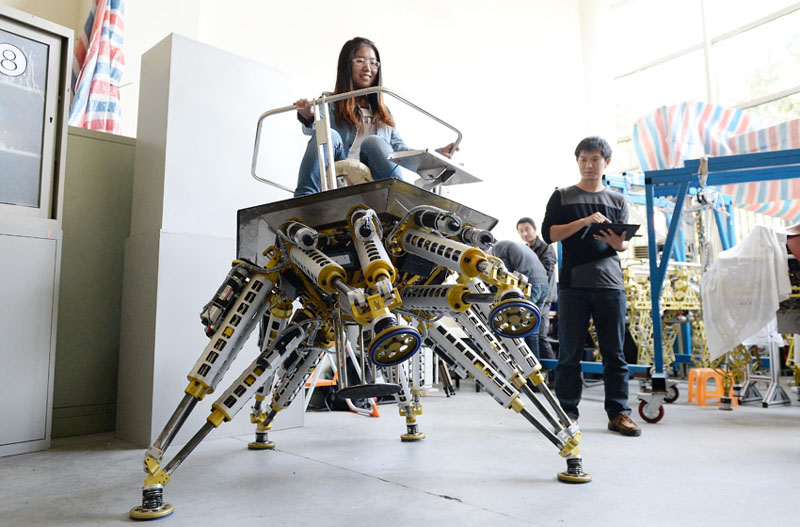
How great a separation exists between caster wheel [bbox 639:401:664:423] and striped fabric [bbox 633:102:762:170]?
2.07 meters

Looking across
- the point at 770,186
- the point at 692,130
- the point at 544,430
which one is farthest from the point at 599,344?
the point at 770,186

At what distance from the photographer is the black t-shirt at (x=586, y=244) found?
9.81 feet

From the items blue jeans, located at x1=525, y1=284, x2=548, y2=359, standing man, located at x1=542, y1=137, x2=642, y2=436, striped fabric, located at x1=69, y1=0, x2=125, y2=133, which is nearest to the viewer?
standing man, located at x1=542, y1=137, x2=642, y2=436

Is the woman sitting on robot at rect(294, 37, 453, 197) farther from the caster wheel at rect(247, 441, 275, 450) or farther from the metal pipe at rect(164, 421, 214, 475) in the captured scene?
the caster wheel at rect(247, 441, 275, 450)

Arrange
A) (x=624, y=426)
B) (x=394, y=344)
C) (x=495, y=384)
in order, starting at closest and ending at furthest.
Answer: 1. (x=394, y=344)
2. (x=495, y=384)
3. (x=624, y=426)

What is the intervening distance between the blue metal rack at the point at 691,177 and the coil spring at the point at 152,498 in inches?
104

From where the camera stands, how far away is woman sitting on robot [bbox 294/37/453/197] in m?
1.91

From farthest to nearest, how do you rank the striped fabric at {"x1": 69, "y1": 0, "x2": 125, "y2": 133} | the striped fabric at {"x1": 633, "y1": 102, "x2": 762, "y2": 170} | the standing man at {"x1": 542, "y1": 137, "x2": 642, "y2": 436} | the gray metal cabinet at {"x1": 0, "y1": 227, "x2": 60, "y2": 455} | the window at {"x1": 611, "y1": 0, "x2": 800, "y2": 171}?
the window at {"x1": 611, "y1": 0, "x2": 800, "y2": 171} < the striped fabric at {"x1": 633, "y1": 102, "x2": 762, "y2": 170} < the striped fabric at {"x1": 69, "y1": 0, "x2": 125, "y2": 133} < the standing man at {"x1": 542, "y1": 137, "x2": 642, "y2": 436} < the gray metal cabinet at {"x1": 0, "y1": 227, "x2": 60, "y2": 455}

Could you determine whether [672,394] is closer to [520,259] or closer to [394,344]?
[520,259]

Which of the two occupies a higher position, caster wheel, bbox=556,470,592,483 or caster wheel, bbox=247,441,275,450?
caster wheel, bbox=556,470,592,483

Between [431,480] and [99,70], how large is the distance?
359 cm

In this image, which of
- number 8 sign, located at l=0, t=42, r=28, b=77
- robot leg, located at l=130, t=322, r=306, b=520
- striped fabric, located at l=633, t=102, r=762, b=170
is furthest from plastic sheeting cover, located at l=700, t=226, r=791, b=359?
number 8 sign, located at l=0, t=42, r=28, b=77

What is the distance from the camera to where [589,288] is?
9.82ft

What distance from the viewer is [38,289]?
2510mm
